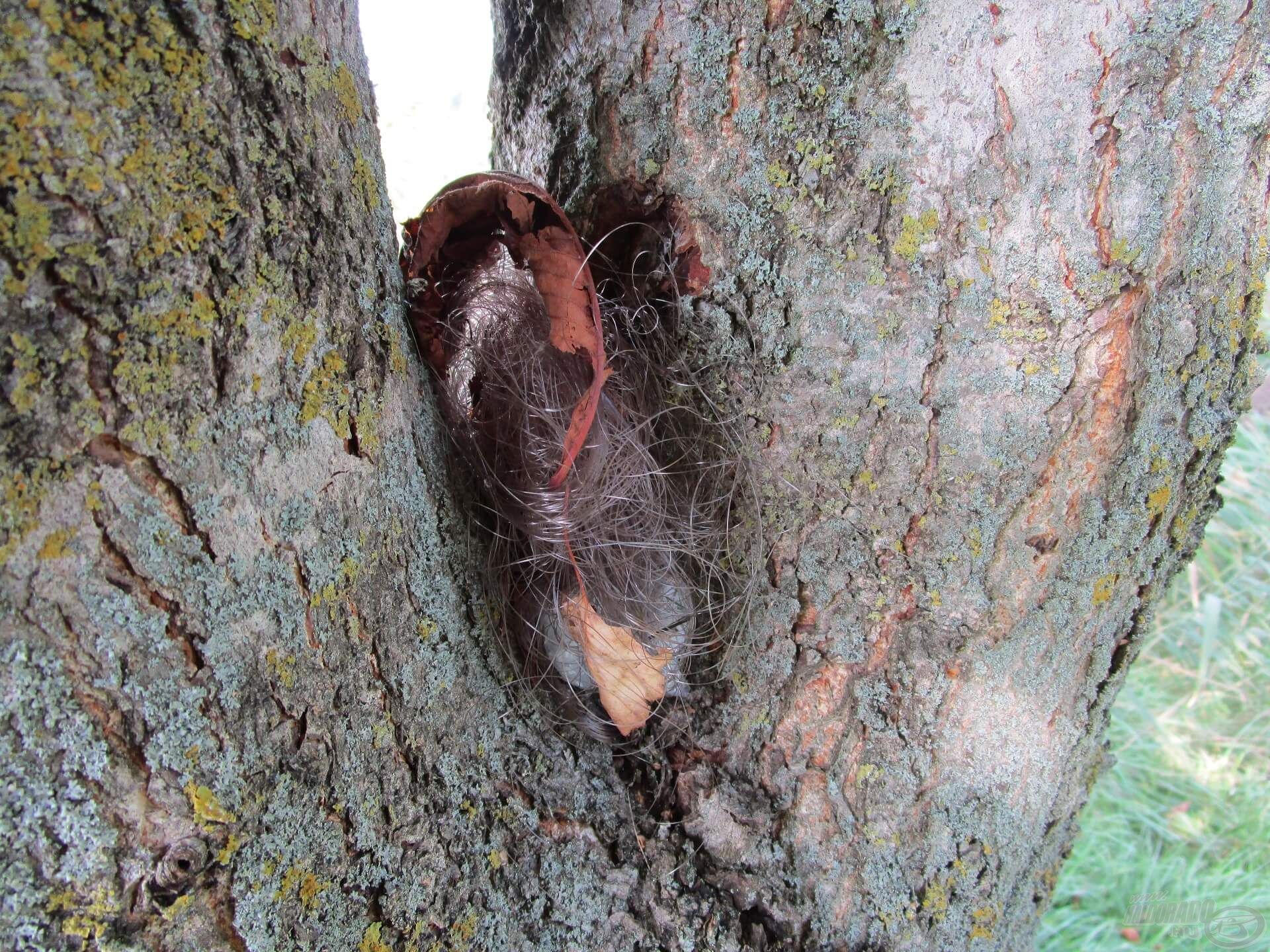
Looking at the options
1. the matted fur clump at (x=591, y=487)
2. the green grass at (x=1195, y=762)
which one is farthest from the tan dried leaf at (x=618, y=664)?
the green grass at (x=1195, y=762)

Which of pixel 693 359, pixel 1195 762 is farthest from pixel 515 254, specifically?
pixel 1195 762

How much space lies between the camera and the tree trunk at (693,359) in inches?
21.8

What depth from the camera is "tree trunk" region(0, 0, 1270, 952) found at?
0.55 meters

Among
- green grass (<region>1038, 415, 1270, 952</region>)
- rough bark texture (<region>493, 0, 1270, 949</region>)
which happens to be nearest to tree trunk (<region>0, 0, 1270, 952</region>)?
rough bark texture (<region>493, 0, 1270, 949</region>)

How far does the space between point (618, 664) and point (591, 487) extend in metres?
0.20

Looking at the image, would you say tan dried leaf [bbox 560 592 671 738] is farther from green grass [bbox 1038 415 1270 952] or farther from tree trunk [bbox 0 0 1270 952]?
green grass [bbox 1038 415 1270 952]

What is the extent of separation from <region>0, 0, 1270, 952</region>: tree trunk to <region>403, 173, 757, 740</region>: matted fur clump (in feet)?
0.21

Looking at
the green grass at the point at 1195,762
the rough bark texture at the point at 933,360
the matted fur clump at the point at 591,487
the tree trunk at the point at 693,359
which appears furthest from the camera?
the green grass at the point at 1195,762

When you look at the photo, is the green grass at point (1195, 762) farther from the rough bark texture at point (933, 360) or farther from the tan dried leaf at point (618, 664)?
the tan dried leaf at point (618, 664)

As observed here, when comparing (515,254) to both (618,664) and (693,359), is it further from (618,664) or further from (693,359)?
(618,664)

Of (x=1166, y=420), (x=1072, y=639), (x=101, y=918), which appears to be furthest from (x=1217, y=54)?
(x=101, y=918)

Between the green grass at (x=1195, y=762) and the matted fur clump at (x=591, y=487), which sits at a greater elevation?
the matted fur clump at (x=591, y=487)

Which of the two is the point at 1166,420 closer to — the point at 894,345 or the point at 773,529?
the point at 894,345

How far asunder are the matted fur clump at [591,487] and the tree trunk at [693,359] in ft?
0.21
